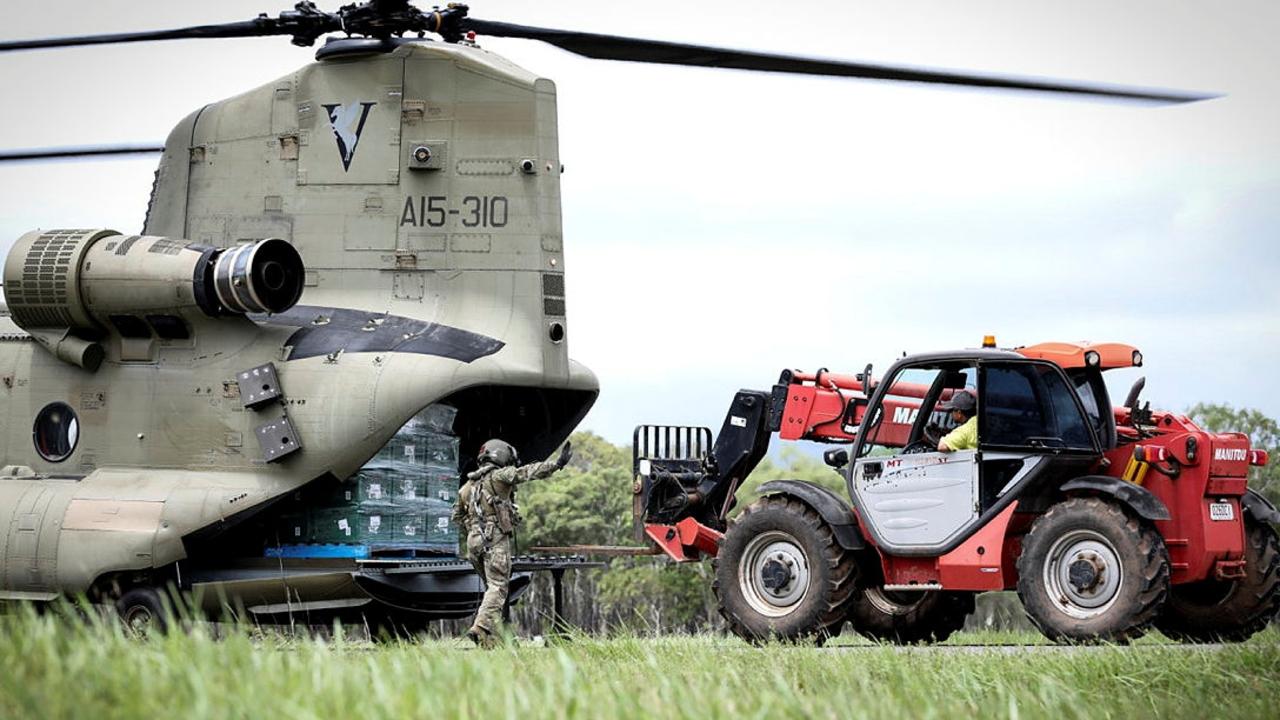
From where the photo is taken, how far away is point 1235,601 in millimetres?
11820

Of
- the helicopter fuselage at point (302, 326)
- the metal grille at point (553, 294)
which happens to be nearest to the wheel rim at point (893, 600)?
the helicopter fuselage at point (302, 326)

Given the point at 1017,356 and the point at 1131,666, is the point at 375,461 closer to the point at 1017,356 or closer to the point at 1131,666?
the point at 1017,356

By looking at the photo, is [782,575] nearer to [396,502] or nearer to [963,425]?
[963,425]

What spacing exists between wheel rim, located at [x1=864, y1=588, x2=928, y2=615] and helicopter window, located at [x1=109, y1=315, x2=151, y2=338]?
7.32 m

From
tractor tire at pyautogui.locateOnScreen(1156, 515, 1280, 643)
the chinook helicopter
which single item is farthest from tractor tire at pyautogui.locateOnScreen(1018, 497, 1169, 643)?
the chinook helicopter

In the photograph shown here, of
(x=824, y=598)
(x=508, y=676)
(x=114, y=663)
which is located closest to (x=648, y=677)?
(x=508, y=676)

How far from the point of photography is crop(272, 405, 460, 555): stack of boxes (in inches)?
546

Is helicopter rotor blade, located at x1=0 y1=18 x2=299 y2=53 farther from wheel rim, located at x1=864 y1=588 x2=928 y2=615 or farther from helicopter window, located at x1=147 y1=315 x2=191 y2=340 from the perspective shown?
wheel rim, located at x1=864 y1=588 x2=928 y2=615

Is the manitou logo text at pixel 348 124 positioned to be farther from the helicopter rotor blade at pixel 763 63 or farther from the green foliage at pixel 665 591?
the green foliage at pixel 665 591

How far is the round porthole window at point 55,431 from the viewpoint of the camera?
48.2 feet

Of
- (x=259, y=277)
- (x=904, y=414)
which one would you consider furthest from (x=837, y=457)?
(x=259, y=277)

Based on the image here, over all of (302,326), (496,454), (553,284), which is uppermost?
(553,284)

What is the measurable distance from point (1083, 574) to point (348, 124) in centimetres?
831

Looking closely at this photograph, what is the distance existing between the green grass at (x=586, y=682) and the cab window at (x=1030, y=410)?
209cm
